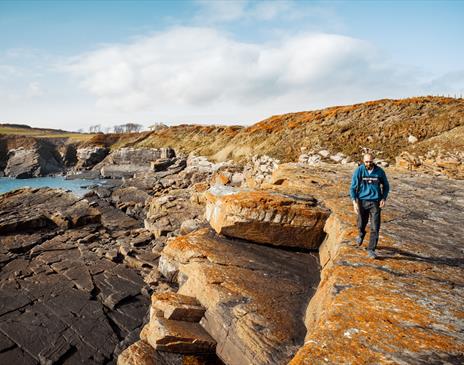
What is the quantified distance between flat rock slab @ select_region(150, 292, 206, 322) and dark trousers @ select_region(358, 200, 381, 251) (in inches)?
194

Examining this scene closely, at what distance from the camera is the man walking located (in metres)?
8.30

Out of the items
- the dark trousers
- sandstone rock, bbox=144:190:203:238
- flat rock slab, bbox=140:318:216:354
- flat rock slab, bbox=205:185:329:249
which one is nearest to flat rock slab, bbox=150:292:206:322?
flat rock slab, bbox=140:318:216:354

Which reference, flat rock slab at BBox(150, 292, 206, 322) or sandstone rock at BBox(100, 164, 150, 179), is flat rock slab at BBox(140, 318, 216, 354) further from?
sandstone rock at BBox(100, 164, 150, 179)

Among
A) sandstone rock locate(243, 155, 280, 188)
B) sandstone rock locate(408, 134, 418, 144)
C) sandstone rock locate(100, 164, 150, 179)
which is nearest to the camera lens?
sandstone rock locate(408, 134, 418, 144)

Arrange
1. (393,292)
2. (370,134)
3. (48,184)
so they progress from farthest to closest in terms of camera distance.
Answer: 1. (48,184)
2. (370,134)
3. (393,292)

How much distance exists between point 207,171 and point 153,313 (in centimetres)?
3760

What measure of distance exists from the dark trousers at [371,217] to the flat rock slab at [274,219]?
2.78m

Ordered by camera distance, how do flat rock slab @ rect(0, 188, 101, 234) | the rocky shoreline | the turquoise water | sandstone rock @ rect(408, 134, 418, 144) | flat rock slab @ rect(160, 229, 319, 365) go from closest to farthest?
the rocky shoreline
flat rock slab @ rect(160, 229, 319, 365)
flat rock slab @ rect(0, 188, 101, 234)
sandstone rock @ rect(408, 134, 418, 144)
the turquoise water

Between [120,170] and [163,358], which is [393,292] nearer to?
[163,358]

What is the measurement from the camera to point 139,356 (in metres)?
8.19

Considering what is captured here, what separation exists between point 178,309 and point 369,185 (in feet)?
20.4

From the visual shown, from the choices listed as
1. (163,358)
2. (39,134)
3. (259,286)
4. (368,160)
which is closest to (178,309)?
(163,358)

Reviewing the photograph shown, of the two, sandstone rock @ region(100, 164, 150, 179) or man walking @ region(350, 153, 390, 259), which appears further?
sandstone rock @ region(100, 164, 150, 179)

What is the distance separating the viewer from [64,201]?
30.4 meters
